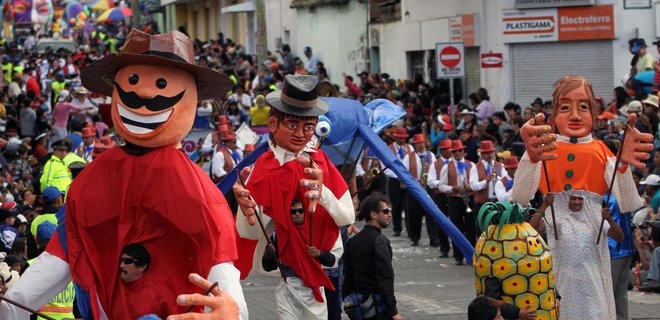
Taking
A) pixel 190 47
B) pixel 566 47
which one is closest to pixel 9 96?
pixel 566 47

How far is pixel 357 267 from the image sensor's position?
32.8 feet

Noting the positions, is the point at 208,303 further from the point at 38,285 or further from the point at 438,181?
the point at 438,181

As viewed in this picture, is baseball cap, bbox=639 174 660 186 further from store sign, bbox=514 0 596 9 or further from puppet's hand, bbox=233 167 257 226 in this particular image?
store sign, bbox=514 0 596 9

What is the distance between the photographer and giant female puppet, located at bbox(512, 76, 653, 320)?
9.28 meters

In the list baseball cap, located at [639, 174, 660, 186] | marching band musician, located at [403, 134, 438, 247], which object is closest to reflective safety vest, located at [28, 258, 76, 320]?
baseball cap, located at [639, 174, 660, 186]

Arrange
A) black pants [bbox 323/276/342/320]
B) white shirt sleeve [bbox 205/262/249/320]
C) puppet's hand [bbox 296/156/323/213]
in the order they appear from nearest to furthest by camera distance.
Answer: white shirt sleeve [bbox 205/262/249/320], puppet's hand [bbox 296/156/323/213], black pants [bbox 323/276/342/320]

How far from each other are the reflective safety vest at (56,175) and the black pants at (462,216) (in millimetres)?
4993

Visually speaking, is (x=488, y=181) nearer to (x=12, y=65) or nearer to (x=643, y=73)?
(x=643, y=73)

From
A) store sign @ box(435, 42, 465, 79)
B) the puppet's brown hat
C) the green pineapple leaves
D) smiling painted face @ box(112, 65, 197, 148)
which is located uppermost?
store sign @ box(435, 42, 465, 79)

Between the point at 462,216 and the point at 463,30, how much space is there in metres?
11.4

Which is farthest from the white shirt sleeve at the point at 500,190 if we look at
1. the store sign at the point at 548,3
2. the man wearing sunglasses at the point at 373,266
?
the store sign at the point at 548,3

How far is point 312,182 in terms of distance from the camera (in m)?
8.67

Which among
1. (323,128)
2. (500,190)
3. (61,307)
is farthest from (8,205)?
(500,190)

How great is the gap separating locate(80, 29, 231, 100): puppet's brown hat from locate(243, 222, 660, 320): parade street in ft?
19.2
